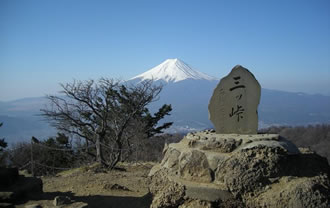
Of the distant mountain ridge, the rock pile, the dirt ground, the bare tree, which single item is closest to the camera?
the rock pile

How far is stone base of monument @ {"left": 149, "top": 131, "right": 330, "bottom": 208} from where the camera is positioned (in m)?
3.26

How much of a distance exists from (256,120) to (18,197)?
4.29 metres

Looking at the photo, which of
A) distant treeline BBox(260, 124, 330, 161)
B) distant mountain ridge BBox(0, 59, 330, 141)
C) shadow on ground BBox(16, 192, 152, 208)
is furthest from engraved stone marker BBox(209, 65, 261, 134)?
distant mountain ridge BBox(0, 59, 330, 141)

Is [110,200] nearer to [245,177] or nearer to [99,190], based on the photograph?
[99,190]

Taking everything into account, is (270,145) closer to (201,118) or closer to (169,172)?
(169,172)

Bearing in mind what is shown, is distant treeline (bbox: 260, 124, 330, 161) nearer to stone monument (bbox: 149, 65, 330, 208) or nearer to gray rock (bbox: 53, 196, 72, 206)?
stone monument (bbox: 149, 65, 330, 208)

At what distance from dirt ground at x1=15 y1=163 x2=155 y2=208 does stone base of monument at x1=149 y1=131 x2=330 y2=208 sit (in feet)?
3.63

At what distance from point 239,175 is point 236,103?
1.58m

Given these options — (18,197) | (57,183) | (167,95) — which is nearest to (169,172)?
(18,197)

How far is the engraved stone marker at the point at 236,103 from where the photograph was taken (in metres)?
4.59

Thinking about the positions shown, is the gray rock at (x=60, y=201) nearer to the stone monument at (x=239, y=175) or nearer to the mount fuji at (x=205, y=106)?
the stone monument at (x=239, y=175)

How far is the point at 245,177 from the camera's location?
11.3 feet

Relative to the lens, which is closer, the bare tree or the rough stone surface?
the rough stone surface

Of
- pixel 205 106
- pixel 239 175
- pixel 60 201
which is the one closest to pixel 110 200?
pixel 60 201
